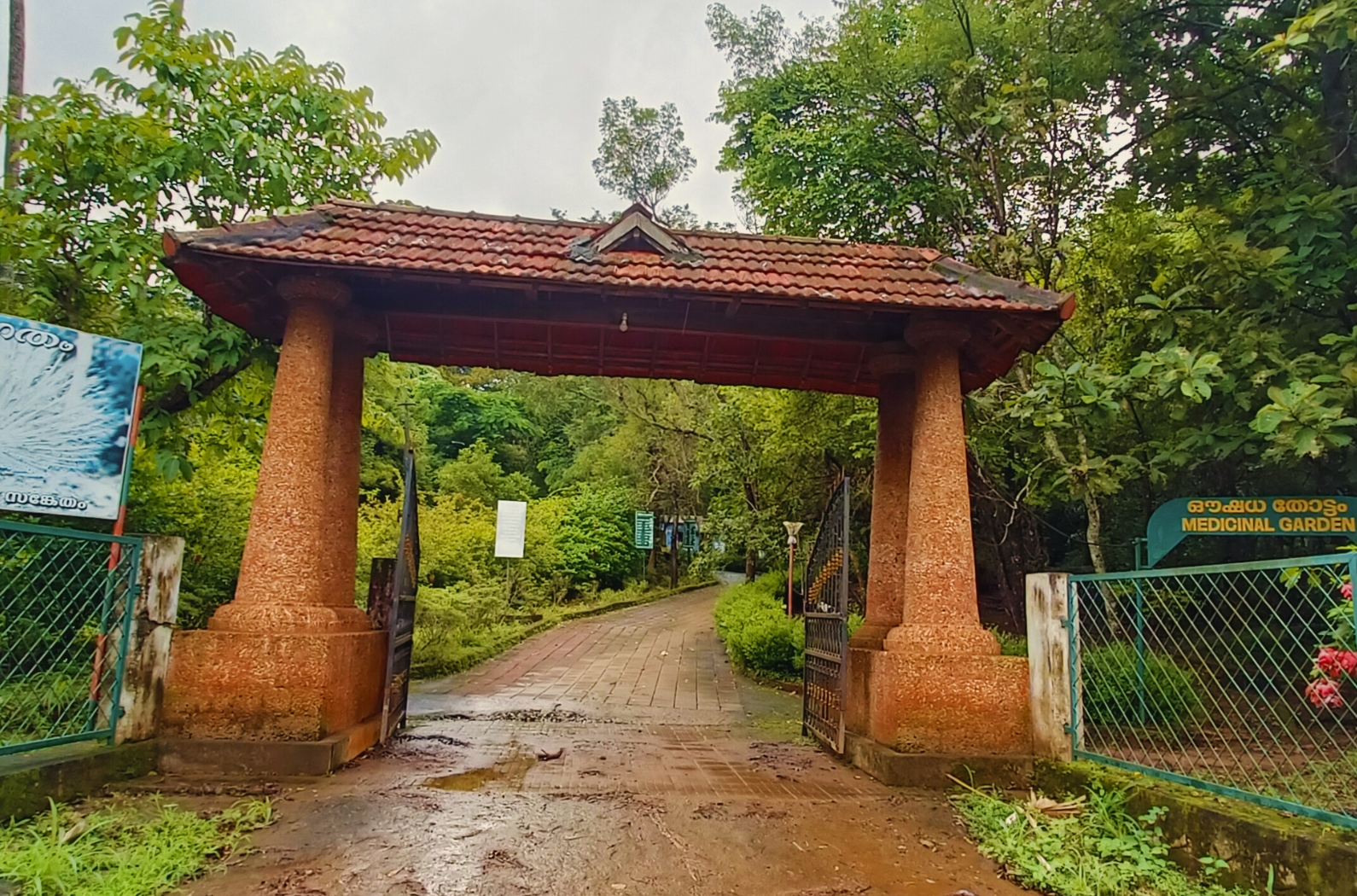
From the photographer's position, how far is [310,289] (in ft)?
18.4

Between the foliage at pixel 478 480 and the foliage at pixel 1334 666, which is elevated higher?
the foliage at pixel 478 480

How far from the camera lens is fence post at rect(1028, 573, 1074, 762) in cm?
519

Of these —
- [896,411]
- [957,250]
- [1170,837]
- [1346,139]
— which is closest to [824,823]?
[1170,837]

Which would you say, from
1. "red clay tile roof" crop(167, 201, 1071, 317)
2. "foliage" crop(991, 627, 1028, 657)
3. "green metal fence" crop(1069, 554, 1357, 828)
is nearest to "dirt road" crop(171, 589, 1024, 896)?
"green metal fence" crop(1069, 554, 1357, 828)

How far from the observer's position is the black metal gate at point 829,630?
6266mm

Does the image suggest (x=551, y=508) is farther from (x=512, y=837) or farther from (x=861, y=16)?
(x=512, y=837)

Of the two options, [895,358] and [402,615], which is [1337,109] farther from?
[402,615]

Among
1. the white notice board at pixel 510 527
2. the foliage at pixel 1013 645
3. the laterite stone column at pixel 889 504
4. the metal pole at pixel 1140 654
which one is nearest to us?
the metal pole at pixel 1140 654

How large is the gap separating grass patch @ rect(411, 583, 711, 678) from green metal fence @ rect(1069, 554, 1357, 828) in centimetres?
805

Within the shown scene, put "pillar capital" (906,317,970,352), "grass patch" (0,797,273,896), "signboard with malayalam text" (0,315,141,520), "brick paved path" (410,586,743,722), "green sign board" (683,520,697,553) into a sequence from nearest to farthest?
"grass patch" (0,797,273,896)
"signboard with malayalam text" (0,315,141,520)
"pillar capital" (906,317,970,352)
"brick paved path" (410,586,743,722)
"green sign board" (683,520,697,553)

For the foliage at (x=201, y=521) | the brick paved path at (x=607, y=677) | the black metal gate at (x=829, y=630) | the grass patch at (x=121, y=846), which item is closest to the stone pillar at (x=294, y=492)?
the grass patch at (x=121, y=846)

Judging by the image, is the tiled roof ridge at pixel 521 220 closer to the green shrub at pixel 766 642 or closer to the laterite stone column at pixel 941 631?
the laterite stone column at pixel 941 631

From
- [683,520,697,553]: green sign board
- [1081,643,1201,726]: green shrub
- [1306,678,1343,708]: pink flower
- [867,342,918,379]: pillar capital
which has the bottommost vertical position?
[1081,643,1201,726]: green shrub

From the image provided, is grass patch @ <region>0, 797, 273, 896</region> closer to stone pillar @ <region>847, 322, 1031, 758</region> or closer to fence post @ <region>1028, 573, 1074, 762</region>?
stone pillar @ <region>847, 322, 1031, 758</region>
